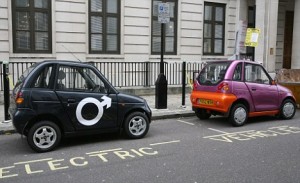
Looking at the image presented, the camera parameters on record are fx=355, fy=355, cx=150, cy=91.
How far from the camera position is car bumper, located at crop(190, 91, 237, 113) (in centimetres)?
874

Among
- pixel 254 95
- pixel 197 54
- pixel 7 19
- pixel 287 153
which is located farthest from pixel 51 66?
pixel 197 54

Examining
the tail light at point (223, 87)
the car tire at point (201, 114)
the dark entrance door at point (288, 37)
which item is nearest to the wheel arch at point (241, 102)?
the tail light at point (223, 87)

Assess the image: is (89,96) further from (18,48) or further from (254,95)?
(18,48)

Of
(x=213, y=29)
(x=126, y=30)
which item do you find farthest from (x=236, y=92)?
(x=213, y=29)

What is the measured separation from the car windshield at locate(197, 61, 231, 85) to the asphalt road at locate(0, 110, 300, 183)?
1.34 metres

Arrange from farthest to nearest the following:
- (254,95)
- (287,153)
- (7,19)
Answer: (7,19), (254,95), (287,153)

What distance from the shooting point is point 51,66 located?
22.0ft

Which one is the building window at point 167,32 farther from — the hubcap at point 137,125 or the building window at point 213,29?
the hubcap at point 137,125

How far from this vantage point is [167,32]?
1659cm

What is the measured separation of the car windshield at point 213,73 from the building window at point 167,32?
23.3 feet

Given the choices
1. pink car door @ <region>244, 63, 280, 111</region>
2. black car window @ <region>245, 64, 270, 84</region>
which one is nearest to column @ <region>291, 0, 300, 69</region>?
pink car door @ <region>244, 63, 280, 111</region>

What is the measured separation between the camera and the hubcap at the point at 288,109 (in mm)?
10078

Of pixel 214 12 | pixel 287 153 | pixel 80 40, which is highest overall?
pixel 214 12

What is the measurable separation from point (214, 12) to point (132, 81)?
612 centimetres
